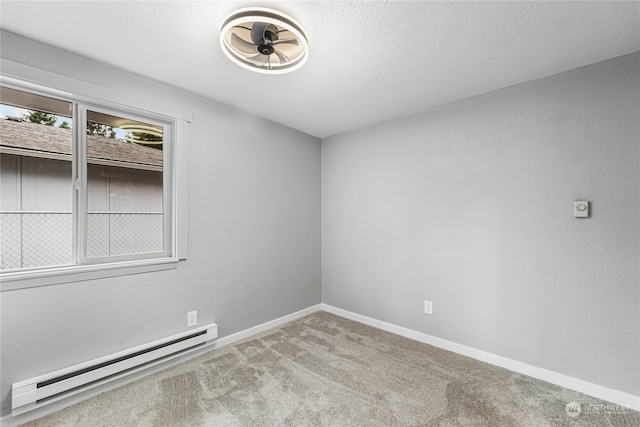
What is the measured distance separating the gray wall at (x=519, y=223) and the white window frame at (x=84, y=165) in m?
1.88

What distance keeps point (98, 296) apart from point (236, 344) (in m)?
1.22

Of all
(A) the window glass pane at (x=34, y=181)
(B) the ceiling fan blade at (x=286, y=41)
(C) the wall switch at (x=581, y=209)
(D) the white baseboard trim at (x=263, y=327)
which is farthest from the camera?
(D) the white baseboard trim at (x=263, y=327)

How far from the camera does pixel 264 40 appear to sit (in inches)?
62.7

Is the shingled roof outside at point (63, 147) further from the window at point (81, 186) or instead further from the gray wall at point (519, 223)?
the gray wall at point (519, 223)

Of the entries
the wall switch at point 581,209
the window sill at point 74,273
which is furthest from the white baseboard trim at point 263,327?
the wall switch at point 581,209

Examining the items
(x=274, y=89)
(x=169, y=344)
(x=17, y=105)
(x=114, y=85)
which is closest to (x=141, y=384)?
(x=169, y=344)

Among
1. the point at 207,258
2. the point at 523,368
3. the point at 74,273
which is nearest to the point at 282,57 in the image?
the point at 207,258

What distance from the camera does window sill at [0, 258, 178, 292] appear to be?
1.65 meters

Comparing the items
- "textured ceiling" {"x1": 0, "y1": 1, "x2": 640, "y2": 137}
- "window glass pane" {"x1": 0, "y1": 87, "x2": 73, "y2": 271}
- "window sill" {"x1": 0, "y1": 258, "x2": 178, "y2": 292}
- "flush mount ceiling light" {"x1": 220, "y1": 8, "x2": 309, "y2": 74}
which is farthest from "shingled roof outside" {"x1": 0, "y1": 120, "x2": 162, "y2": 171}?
"flush mount ceiling light" {"x1": 220, "y1": 8, "x2": 309, "y2": 74}

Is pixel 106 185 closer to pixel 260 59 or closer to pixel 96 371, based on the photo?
pixel 96 371

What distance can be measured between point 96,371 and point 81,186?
1245 mm

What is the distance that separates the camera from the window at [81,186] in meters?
1.73

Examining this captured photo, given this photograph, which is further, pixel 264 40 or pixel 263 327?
pixel 263 327

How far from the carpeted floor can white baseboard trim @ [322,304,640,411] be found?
59 mm
